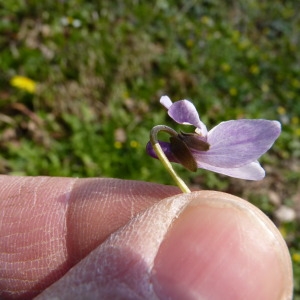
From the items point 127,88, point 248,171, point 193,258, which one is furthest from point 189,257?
point 127,88

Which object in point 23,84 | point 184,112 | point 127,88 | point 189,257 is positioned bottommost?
point 127,88

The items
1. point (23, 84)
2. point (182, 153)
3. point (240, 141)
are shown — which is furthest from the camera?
point (23, 84)

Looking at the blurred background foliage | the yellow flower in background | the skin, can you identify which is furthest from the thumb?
the yellow flower in background

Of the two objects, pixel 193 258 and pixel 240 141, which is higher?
pixel 240 141

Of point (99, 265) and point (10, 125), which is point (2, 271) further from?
point (10, 125)

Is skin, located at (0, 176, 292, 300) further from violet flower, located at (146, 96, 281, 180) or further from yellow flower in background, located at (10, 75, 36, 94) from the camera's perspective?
yellow flower in background, located at (10, 75, 36, 94)

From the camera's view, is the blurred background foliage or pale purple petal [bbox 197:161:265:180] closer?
pale purple petal [bbox 197:161:265:180]

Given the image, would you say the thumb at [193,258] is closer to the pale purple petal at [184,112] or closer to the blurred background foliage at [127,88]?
the pale purple petal at [184,112]

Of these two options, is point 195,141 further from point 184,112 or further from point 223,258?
point 223,258
